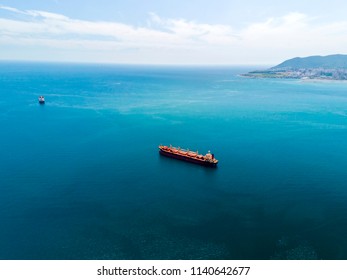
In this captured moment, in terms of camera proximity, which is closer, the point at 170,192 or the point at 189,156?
the point at 170,192

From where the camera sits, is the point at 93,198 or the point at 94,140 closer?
the point at 93,198

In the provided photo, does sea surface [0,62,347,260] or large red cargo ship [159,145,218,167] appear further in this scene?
large red cargo ship [159,145,218,167]

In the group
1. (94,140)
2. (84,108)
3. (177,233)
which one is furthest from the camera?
(84,108)

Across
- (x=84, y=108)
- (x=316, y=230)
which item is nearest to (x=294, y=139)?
(x=316, y=230)

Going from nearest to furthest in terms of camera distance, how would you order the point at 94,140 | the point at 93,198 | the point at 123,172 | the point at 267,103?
the point at 93,198
the point at 123,172
the point at 94,140
the point at 267,103

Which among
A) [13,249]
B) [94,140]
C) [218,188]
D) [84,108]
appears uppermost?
[84,108]

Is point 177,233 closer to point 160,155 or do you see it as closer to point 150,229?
point 150,229

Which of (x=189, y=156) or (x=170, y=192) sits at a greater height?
(x=189, y=156)

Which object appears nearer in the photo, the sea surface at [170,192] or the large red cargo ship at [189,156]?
the sea surface at [170,192]
